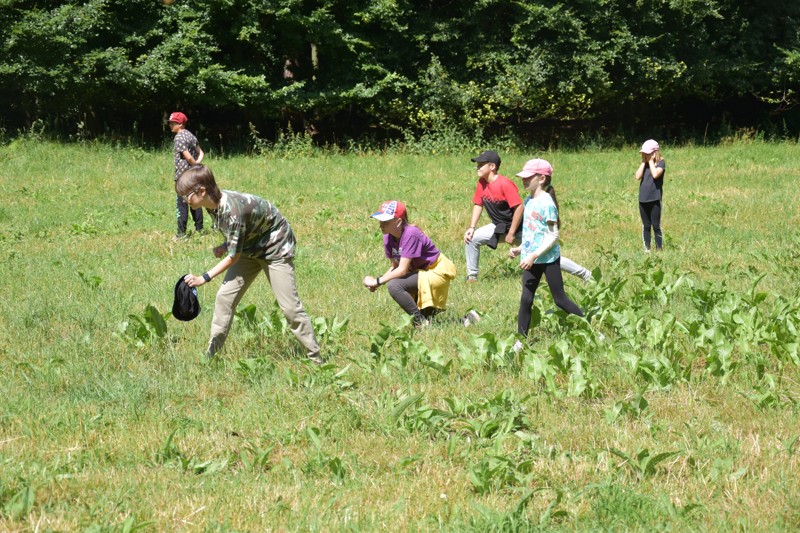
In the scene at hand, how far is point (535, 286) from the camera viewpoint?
7.31m

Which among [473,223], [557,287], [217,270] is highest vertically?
[217,270]

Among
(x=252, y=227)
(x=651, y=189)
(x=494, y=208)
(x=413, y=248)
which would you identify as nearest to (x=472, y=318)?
(x=413, y=248)

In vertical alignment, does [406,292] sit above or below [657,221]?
above

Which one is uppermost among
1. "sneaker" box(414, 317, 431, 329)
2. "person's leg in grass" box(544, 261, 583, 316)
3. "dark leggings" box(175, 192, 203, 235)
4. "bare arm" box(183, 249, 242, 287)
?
"bare arm" box(183, 249, 242, 287)

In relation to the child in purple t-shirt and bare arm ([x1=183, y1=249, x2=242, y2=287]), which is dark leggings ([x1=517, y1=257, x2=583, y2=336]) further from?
bare arm ([x1=183, y1=249, x2=242, y2=287])

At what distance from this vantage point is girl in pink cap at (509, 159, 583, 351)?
7125 mm

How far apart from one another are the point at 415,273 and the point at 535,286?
130cm

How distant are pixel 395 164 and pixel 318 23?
17.2ft

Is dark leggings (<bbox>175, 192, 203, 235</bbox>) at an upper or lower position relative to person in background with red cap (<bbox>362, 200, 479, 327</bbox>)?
lower

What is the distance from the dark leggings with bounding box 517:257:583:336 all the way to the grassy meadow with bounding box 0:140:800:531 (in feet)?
0.51

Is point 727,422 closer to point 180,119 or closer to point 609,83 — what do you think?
point 180,119

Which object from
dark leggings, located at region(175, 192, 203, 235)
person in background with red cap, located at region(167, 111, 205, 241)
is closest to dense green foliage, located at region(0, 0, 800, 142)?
person in background with red cap, located at region(167, 111, 205, 241)

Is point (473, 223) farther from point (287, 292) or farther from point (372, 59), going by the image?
point (372, 59)

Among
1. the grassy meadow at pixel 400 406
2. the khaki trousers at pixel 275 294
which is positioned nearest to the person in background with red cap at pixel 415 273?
the grassy meadow at pixel 400 406
